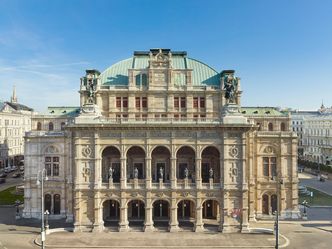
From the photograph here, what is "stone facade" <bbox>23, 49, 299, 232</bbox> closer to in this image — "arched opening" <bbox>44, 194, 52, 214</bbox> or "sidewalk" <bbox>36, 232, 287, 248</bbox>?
"arched opening" <bbox>44, 194, 52, 214</bbox>

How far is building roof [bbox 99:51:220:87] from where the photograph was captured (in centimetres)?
6244

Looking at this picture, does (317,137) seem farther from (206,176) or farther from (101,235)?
(101,235)

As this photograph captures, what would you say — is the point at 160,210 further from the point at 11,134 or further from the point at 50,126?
the point at 11,134

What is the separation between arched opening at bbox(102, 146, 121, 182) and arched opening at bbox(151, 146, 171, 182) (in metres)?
5.70

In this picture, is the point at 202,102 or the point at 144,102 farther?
the point at 202,102

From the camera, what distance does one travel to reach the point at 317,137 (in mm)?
144250

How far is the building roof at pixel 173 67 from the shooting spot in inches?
2458

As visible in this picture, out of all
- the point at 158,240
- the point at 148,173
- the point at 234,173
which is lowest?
the point at 158,240

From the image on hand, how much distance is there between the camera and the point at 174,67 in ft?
205

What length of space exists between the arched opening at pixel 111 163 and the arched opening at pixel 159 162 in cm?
570

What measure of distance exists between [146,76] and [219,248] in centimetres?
2893

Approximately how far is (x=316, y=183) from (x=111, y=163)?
2617 inches

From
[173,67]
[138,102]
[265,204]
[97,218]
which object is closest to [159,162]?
[138,102]

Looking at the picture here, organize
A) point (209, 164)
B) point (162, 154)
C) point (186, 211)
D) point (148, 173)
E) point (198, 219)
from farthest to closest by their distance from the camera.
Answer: point (186, 211) < point (209, 164) < point (162, 154) < point (148, 173) < point (198, 219)
